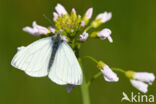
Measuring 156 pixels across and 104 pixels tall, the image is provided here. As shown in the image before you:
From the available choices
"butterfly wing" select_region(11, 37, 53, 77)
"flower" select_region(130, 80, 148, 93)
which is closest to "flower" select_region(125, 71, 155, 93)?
"flower" select_region(130, 80, 148, 93)

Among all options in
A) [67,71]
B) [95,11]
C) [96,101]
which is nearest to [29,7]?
[95,11]

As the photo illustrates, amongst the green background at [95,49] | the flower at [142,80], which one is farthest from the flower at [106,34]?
the green background at [95,49]

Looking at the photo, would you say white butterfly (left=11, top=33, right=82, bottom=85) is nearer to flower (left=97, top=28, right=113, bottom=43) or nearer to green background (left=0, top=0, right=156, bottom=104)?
flower (left=97, top=28, right=113, bottom=43)

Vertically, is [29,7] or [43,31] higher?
[29,7]

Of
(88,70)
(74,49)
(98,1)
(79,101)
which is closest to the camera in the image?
(74,49)

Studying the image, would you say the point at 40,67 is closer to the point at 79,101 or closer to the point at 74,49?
the point at 74,49

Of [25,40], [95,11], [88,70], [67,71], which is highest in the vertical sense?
[95,11]

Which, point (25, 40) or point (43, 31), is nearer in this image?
point (43, 31)

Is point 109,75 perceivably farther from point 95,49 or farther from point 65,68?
point 95,49
